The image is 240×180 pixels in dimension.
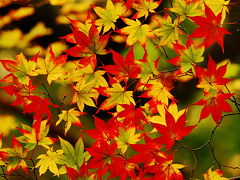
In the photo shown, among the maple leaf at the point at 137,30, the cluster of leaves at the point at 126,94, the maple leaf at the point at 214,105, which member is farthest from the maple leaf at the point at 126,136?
the maple leaf at the point at 137,30

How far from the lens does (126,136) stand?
2.60 ft

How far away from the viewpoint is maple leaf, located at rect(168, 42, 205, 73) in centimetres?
75

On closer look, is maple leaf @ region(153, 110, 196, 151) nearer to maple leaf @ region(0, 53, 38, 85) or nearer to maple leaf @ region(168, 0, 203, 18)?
maple leaf @ region(168, 0, 203, 18)

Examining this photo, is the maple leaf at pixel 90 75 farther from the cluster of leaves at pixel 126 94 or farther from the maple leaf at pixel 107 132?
the maple leaf at pixel 107 132

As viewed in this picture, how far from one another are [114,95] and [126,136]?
0.14 metres

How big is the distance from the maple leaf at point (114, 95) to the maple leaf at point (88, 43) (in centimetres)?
12

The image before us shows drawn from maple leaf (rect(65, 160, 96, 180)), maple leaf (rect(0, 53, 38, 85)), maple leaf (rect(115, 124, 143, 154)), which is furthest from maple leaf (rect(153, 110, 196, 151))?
maple leaf (rect(0, 53, 38, 85))

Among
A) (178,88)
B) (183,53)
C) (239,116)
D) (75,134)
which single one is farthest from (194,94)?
(75,134)

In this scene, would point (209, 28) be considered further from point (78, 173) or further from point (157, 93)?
point (78, 173)

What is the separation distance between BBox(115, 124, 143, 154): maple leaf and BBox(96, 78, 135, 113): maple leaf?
81 mm

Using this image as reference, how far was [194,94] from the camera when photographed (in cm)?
121

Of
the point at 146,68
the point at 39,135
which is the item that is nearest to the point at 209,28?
the point at 146,68

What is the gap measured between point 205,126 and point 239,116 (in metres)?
0.17

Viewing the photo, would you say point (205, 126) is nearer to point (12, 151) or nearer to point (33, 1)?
point (12, 151)
